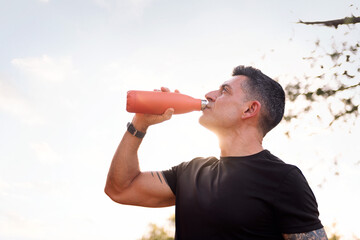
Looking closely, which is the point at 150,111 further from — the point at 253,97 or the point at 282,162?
the point at 282,162

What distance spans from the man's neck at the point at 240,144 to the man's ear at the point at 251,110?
5.1 inches

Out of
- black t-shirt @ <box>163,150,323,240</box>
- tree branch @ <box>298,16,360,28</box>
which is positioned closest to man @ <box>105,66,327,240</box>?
black t-shirt @ <box>163,150,323,240</box>

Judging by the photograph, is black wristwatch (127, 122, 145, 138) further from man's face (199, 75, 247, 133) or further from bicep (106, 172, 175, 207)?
man's face (199, 75, 247, 133)

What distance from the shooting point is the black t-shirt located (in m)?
2.27

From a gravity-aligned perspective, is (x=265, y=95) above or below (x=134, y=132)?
above

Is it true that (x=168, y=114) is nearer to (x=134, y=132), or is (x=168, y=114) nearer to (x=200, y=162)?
(x=134, y=132)

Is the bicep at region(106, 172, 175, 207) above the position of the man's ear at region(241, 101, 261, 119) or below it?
below

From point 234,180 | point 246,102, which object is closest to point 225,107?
point 246,102

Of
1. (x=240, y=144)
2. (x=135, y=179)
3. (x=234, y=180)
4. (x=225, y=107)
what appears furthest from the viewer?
(x=135, y=179)

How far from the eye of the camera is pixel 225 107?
9.36 ft

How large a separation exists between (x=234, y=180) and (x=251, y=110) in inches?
24.8

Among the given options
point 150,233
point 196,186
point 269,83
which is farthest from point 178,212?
point 150,233

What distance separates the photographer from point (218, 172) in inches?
104

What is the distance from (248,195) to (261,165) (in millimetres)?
249
